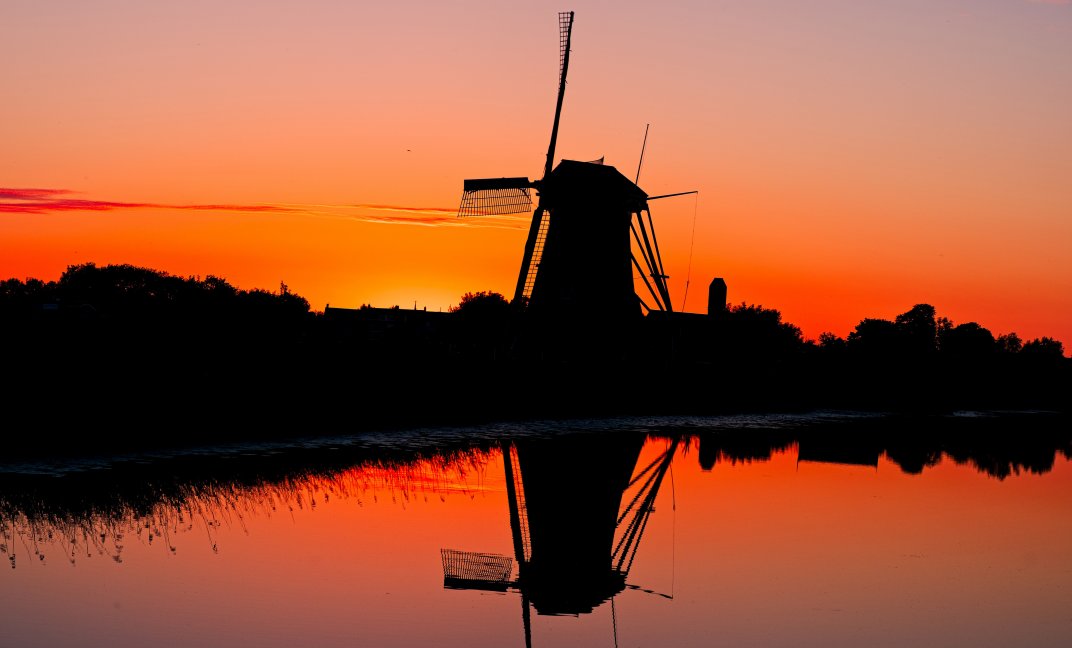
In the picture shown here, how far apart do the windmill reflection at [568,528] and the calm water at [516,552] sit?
0.23ft

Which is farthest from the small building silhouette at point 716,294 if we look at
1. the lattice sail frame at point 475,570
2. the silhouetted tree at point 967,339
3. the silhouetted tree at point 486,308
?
the lattice sail frame at point 475,570

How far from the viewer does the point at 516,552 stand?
17391 mm

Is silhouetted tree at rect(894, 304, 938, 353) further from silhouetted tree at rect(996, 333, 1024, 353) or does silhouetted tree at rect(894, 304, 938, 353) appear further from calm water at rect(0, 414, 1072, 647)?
calm water at rect(0, 414, 1072, 647)

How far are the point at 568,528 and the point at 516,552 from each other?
236 cm

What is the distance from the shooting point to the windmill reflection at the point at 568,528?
597 inches

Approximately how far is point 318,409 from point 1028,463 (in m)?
22.9

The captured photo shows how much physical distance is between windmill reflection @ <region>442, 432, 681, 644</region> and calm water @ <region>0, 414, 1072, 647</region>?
0.23 ft

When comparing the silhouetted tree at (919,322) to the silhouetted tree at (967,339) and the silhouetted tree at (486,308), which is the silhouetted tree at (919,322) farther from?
the silhouetted tree at (486,308)

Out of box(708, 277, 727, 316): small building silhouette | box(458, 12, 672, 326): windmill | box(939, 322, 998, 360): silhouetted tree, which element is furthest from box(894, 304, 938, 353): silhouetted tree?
box(458, 12, 672, 326): windmill

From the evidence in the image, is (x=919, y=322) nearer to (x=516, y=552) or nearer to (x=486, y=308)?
(x=486, y=308)

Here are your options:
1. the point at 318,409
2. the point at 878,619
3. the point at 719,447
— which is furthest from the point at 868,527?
the point at 318,409

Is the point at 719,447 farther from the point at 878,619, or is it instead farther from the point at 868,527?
the point at 878,619

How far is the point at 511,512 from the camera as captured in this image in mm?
21422

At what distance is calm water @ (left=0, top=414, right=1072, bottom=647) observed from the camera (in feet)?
42.0
